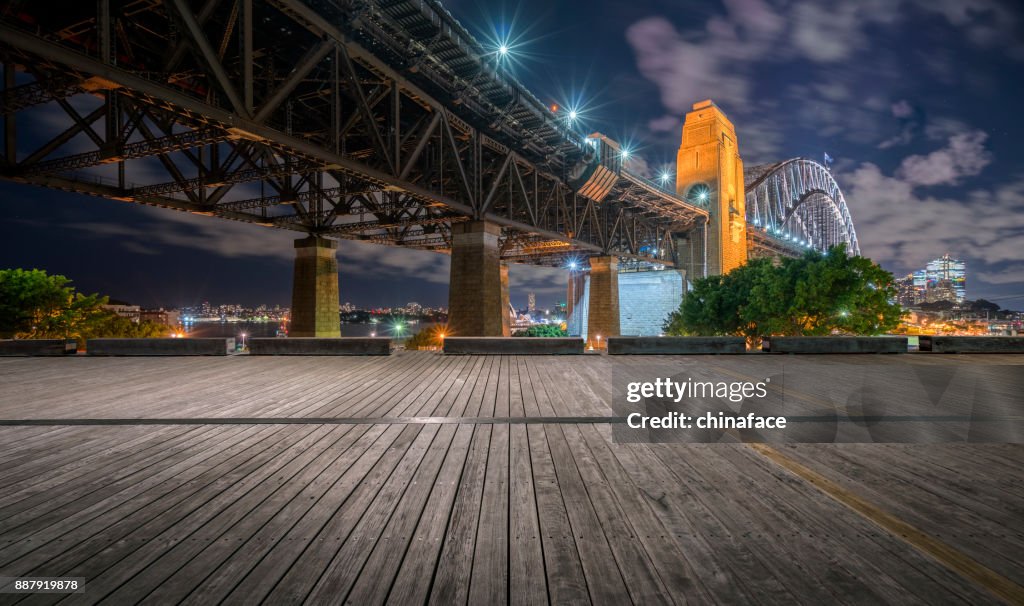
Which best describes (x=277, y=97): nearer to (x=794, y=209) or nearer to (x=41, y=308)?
(x=41, y=308)

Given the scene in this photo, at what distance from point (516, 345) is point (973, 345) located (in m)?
16.1

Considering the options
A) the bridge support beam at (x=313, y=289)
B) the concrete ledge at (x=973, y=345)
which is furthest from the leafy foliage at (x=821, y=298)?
the bridge support beam at (x=313, y=289)

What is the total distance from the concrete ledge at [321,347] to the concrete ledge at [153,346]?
1033 mm

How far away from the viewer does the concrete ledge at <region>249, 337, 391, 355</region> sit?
14109 millimetres

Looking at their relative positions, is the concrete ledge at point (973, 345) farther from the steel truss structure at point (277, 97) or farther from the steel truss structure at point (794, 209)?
the steel truss structure at point (794, 209)

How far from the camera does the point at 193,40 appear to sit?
12797mm

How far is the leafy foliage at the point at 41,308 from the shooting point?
27609 millimetres

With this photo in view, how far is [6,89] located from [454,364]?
19431 mm

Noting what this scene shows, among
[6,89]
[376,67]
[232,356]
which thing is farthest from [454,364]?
[6,89]

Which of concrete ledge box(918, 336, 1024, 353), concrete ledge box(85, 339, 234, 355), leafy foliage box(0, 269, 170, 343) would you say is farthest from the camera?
leafy foliage box(0, 269, 170, 343)

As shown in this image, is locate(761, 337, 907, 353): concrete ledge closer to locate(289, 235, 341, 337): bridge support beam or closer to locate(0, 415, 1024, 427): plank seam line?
locate(0, 415, 1024, 427): plank seam line

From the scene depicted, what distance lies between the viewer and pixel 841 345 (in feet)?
46.9

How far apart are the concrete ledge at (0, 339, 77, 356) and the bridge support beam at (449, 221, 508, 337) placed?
57.1 feet

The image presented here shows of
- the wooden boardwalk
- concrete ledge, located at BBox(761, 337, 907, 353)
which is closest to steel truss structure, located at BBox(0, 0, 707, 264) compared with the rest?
the wooden boardwalk
